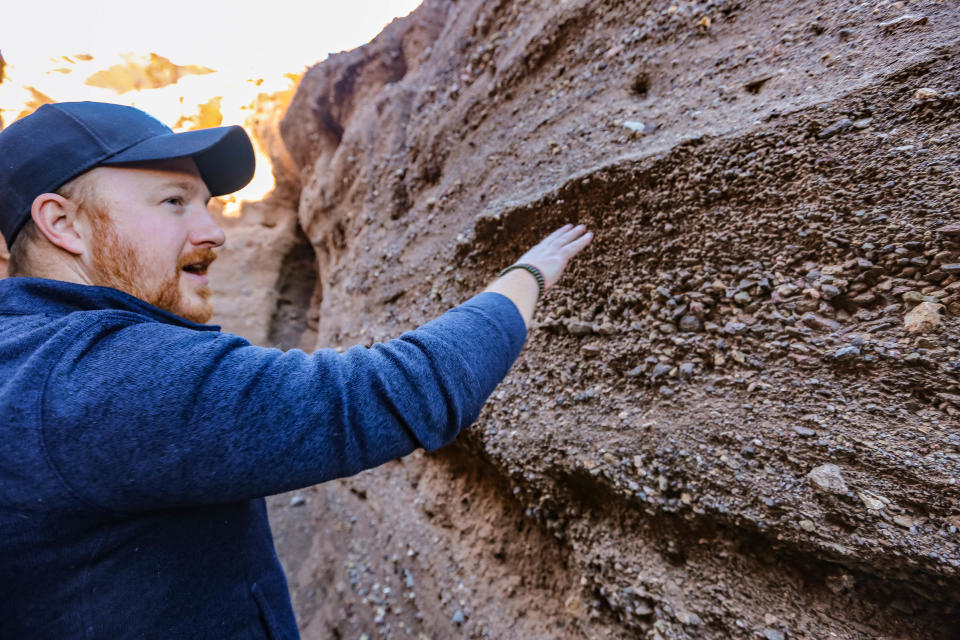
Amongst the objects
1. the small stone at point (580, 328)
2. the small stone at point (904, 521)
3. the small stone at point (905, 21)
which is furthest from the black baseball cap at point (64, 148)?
the small stone at point (905, 21)

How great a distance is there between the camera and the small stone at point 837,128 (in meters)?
1.05

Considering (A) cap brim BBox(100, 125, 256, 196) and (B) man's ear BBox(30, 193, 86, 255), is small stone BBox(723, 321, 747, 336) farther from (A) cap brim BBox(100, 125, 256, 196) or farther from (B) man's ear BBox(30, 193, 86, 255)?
(B) man's ear BBox(30, 193, 86, 255)

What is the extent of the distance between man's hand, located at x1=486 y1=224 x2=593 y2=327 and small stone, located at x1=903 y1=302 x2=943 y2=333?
0.66m

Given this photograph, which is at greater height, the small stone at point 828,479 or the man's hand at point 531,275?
the man's hand at point 531,275

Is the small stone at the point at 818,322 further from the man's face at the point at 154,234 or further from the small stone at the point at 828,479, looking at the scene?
the man's face at the point at 154,234

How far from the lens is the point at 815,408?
0.97 m

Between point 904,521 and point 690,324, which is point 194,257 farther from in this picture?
point 904,521

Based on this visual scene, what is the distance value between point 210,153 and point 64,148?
230 mm

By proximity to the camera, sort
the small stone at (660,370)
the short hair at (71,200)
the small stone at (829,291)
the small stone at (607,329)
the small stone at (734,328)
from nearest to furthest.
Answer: the short hair at (71,200)
the small stone at (829,291)
the small stone at (734,328)
the small stone at (660,370)
the small stone at (607,329)

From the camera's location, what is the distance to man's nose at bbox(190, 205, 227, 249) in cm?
85

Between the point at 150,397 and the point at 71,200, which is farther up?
the point at 71,200

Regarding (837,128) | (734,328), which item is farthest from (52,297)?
(837,128)

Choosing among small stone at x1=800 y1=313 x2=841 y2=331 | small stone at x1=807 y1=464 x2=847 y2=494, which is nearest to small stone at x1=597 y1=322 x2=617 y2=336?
small stone at x1=800 y1=313 x2=841 y2=331

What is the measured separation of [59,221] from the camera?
75 centimetres
